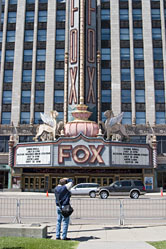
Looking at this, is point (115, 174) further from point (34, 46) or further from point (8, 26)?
point (8, 26)

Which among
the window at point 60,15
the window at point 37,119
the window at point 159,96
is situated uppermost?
the window at point 60,15

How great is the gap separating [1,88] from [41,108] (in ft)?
27.6

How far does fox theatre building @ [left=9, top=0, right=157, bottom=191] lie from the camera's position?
128 ft

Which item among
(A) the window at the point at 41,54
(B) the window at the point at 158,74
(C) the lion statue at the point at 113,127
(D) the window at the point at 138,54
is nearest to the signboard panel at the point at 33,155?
(C) the lion statue at the point at 113,127

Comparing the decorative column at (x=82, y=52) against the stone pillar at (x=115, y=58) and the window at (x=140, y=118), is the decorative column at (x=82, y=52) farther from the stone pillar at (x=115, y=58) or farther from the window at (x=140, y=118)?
the window at (x=140, y=118)

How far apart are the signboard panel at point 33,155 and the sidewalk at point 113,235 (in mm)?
27476

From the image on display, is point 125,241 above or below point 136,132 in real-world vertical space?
below

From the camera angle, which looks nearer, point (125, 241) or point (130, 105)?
point (125, 241)

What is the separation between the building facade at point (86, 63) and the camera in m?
48.2

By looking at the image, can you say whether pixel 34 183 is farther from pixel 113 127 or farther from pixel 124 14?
pixel 124 14

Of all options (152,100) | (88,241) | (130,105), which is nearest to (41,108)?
Answer: (130,105)

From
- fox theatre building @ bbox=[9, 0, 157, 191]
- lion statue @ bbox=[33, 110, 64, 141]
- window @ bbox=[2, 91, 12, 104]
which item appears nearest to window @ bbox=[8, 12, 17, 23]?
fox theatre building @ bbox=[9, 0, 157, 191]

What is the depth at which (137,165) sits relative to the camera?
40.4 m

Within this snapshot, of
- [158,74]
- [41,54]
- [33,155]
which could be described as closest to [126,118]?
[158,74]
